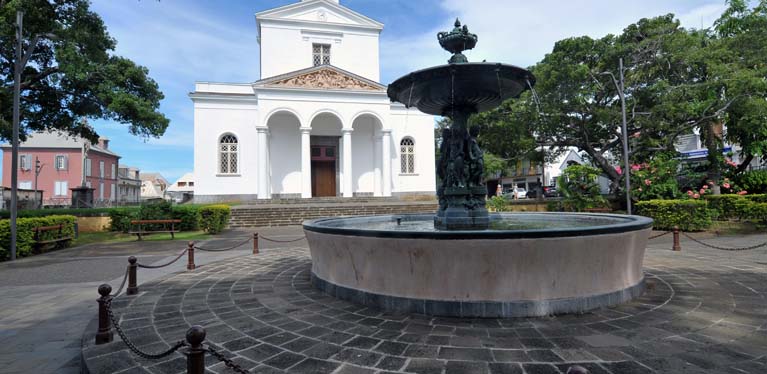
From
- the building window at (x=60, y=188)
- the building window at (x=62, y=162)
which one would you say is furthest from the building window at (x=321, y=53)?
the building window at (x=60, y=188)

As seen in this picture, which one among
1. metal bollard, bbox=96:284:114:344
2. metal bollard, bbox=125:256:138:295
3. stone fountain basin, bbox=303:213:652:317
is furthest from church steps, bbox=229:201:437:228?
metal bollard, bbox=96:284:114:344

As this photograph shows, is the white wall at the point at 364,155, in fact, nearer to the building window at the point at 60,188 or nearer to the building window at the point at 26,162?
the building window at the point at 60,188

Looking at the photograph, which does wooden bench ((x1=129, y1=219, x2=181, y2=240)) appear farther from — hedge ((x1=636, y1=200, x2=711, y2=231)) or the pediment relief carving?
hedge ((x1=636, y1=200, x2=711, y2=231))

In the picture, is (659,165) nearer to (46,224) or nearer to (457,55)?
(457,55)

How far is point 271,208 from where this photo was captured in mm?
→ 19953

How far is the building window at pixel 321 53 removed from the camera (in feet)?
95.5

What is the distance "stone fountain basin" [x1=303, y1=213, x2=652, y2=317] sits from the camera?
3771mm

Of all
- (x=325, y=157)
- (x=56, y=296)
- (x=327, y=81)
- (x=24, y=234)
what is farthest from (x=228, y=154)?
(x=56, y=296)

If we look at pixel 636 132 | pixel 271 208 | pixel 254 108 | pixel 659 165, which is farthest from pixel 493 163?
pixel 254 108

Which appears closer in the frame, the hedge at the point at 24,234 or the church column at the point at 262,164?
the hedge at the point at 24,234

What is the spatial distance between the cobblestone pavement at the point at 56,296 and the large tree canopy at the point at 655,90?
16.0m

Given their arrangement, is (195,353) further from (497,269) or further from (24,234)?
(24,234)

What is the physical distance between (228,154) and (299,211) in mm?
8790

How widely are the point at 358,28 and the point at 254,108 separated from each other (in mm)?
11200
